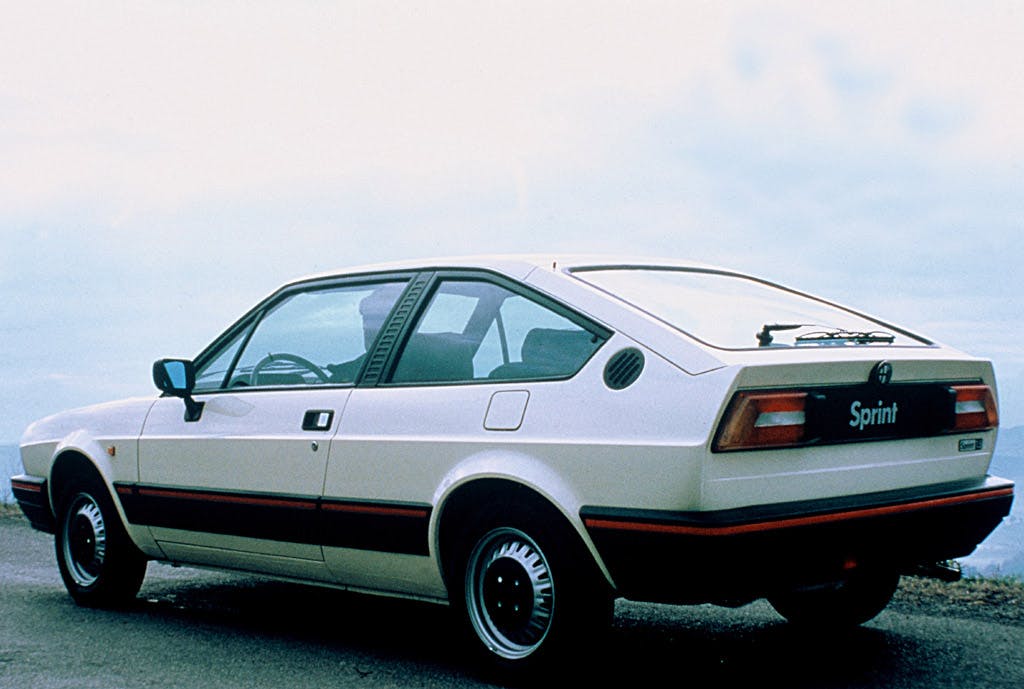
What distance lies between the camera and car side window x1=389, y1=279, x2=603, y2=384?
4.59 m

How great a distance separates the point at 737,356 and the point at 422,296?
1569 millimetres

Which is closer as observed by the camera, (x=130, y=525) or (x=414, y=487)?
(x=414, y=487)

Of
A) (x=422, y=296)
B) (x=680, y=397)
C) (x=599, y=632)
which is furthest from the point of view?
(x=422, y=296)

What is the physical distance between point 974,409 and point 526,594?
6.42ft

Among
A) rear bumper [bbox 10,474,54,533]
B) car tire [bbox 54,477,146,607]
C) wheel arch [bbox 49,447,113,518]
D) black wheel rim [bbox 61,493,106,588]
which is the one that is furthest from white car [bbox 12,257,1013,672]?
rear bumper [bbox 10,474,54,533]

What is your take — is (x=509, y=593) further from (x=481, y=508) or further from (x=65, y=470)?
(x=65, y=470)

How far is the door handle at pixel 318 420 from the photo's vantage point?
5.32m

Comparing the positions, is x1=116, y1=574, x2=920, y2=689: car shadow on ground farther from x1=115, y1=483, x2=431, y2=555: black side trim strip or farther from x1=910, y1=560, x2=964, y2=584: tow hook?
x1=115, y1=483, x2=431, y2=555: black side trim strip

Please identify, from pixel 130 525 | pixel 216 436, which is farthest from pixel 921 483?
pixel 130 525

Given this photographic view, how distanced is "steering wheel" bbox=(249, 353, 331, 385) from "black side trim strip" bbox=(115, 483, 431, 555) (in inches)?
21.3

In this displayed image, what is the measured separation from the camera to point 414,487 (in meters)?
4.90

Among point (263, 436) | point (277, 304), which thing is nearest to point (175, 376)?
point (277, 304)

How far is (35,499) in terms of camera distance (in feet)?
23.0

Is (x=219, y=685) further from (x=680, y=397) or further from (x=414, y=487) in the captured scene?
(x=680, y=397)
